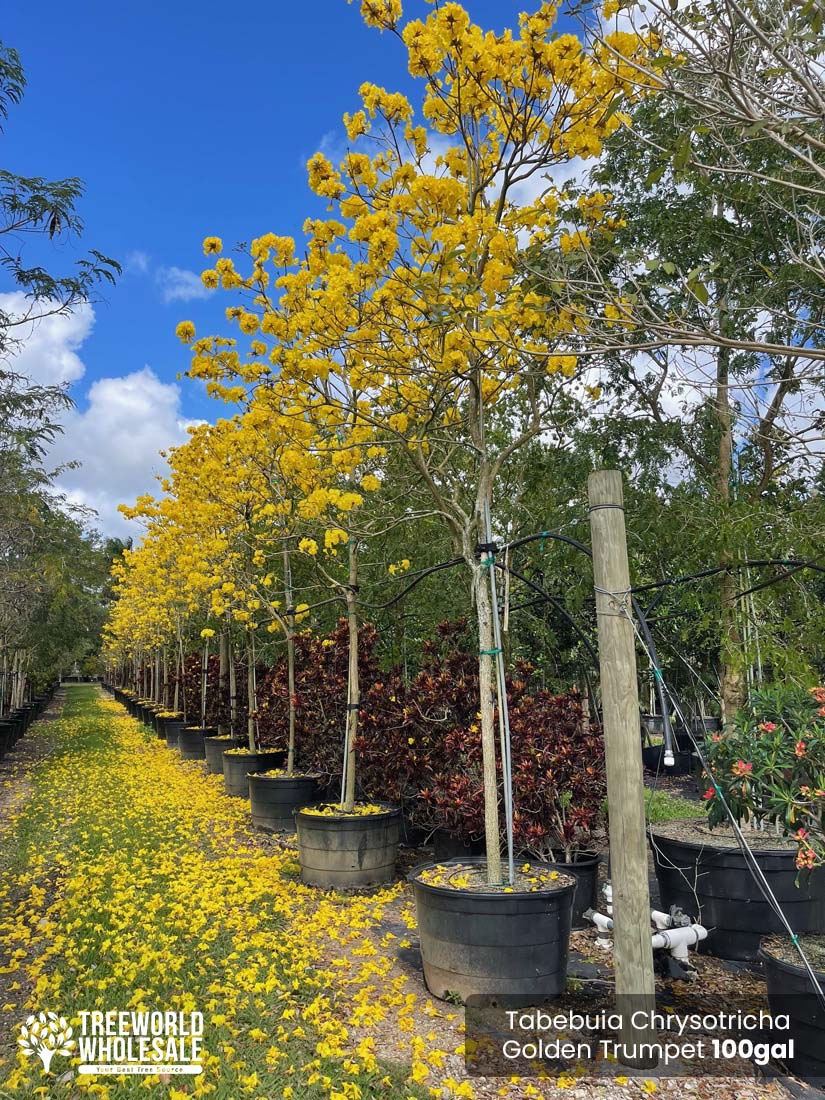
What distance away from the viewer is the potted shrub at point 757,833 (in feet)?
9.09

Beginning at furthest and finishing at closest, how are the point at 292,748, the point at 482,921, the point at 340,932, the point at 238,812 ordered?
the point at 238,812, the point at 292,748, the point at 340,932, the point at 482,921

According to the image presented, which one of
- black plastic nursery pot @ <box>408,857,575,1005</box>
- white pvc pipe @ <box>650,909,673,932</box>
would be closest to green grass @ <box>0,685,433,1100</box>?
black plastic nursery pot @ <box>408,857,575,1005</box>

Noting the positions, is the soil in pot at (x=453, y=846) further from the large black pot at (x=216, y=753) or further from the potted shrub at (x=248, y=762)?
the large black pot at (x=216, y=753)

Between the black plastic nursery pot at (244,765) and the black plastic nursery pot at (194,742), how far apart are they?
3.68m

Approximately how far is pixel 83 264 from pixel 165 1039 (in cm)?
480

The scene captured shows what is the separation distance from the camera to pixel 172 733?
14797 millimetres

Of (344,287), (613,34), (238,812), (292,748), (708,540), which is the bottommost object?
(238,812)

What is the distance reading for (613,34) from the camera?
10.2 feet

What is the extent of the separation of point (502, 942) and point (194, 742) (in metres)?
10.4

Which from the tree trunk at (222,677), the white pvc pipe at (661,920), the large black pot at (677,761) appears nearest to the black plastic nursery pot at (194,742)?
the tree trunk at (222,677)

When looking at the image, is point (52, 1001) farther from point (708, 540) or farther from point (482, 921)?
point (708, 540)

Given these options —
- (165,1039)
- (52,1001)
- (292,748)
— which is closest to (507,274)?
(165,1039)

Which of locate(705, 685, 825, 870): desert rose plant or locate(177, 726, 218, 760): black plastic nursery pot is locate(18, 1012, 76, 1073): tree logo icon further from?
locate(177, 726, 218, 760): black plastic nursery pot

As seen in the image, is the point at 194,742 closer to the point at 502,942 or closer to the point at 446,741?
the point at 446,741
